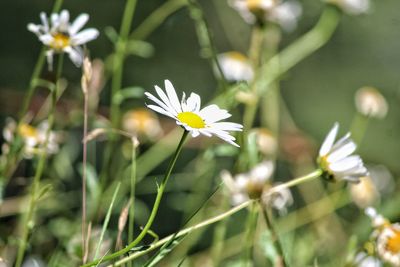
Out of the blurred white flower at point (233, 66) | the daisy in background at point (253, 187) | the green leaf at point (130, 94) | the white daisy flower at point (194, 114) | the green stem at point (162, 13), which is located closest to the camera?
the white daisy flower at point (194, 114)

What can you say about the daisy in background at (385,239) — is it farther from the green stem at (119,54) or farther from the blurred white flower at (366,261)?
the green stem at (119,54)

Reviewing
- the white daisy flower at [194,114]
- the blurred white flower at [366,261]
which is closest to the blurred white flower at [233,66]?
the blurred white flower at [366,261]

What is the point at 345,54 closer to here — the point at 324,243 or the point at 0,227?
the point at 324,243

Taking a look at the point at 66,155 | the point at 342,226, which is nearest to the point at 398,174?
the point at 342,226

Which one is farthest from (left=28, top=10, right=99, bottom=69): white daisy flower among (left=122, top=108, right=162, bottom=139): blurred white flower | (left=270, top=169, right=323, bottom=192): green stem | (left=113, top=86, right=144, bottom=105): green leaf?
(left=122, top=108, right=162, bottom=139): blurred white flower

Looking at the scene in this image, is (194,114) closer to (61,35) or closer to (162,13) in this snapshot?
(61,35)

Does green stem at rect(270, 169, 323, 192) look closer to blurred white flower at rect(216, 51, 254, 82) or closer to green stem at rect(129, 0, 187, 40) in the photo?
green stem at rect(129, 0, 187, 40)
